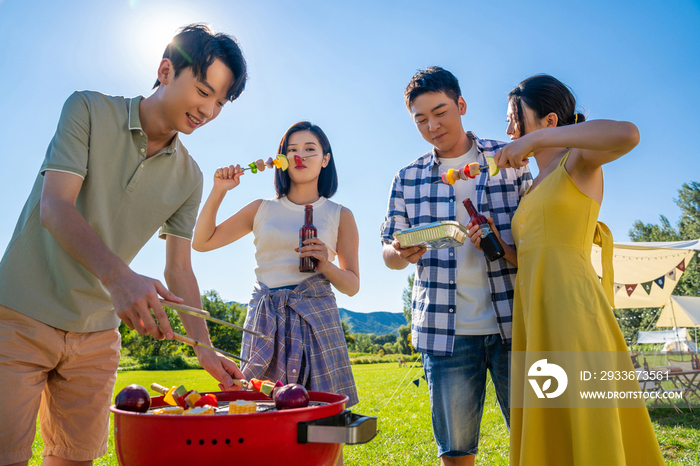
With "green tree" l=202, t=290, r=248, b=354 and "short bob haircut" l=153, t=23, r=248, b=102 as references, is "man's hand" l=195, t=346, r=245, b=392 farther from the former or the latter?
"green tree" l=202, t=290, r=248, b=354

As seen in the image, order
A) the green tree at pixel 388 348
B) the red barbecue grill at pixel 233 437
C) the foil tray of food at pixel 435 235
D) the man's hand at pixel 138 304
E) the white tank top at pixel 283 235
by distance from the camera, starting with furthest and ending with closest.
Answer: the green tree at pixel 388 348 < the white tank top at pixel 283 235 < the foil tray of food at pixel 435 235 < the man's hand at pixel 138 304 < the red barbecue grill at pixel 233 437

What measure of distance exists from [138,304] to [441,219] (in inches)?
74.4

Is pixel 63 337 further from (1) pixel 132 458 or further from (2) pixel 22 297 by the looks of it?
(1) pixel 132 458

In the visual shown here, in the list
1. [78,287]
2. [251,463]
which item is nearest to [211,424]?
[251,463]

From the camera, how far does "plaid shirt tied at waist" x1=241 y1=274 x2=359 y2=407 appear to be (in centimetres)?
237

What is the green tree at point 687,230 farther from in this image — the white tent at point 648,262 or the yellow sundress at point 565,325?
the yellow sundress at point 565,325

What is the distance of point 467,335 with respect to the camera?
8.26 ft

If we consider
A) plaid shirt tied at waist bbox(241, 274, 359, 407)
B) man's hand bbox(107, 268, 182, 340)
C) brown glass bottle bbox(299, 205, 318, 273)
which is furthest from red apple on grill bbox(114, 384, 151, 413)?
brown glass bottle bbox(299, 205, 318, 273)

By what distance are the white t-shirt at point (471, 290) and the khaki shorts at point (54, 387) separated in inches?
71.0

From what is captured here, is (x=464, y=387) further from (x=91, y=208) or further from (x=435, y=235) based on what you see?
(x=91, y=208)

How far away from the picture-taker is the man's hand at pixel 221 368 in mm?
1926

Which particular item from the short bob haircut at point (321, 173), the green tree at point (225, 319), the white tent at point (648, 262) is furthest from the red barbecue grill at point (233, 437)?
the green tree at point (225, 319)

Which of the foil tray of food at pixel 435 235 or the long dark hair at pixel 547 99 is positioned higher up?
the long dark hair at pixel 547 99

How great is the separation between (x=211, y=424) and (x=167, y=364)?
2910 centimetres
